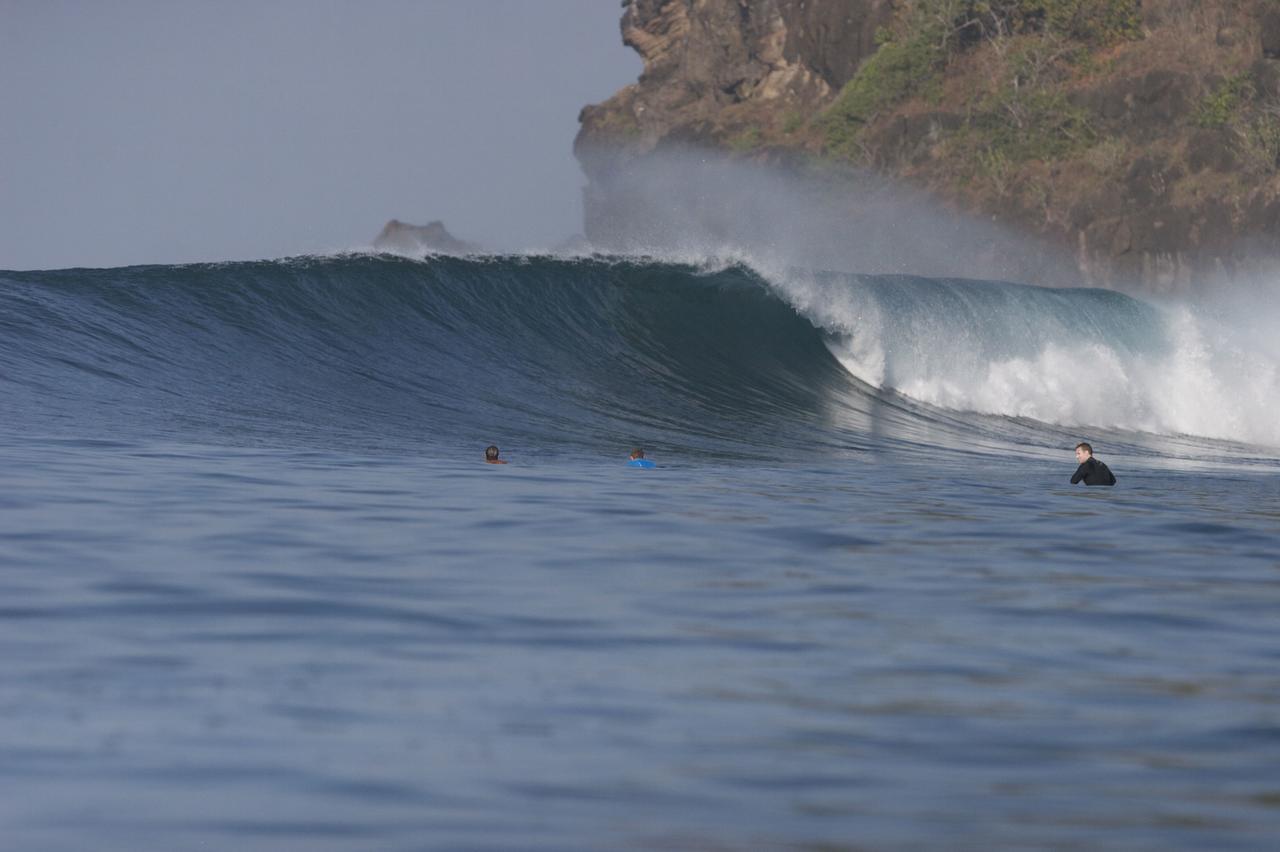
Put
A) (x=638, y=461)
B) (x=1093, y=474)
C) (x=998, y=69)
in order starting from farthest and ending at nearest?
(x=998, y=69)
(x=638, y=461)
(x=1093, y=474)

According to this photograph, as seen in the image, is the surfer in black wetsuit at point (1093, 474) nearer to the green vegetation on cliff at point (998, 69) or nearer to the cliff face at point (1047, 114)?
the cliff face at point (1047, 114)

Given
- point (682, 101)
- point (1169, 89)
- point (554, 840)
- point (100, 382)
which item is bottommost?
point (554, 840)

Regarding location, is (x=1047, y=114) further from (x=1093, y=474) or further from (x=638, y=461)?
(x=1093, y=474)

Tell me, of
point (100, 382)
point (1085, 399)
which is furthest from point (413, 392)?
point (1085, 399)

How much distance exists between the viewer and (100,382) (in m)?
17.3

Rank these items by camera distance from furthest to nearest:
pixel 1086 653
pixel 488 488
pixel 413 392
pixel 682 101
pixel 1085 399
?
pixel 682 101, pixel 1085 399, pixel 413 392, pixel 488 488, pixel 1086 653

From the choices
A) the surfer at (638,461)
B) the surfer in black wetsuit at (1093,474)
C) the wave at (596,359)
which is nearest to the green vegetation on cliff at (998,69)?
the wave at (596,359)

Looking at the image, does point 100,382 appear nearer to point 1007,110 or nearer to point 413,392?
point 413,392

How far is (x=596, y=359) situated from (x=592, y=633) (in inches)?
641

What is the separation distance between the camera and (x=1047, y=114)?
65.4 metres

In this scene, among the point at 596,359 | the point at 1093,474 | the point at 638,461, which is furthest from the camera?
the point at 596,359

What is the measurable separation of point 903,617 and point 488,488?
509 cm

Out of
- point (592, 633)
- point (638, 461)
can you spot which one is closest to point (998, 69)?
point (638, 461)

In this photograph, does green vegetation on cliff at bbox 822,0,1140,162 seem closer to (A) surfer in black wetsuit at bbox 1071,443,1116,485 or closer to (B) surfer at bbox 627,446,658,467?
(B) surfer at bbox 627,446,658,467
